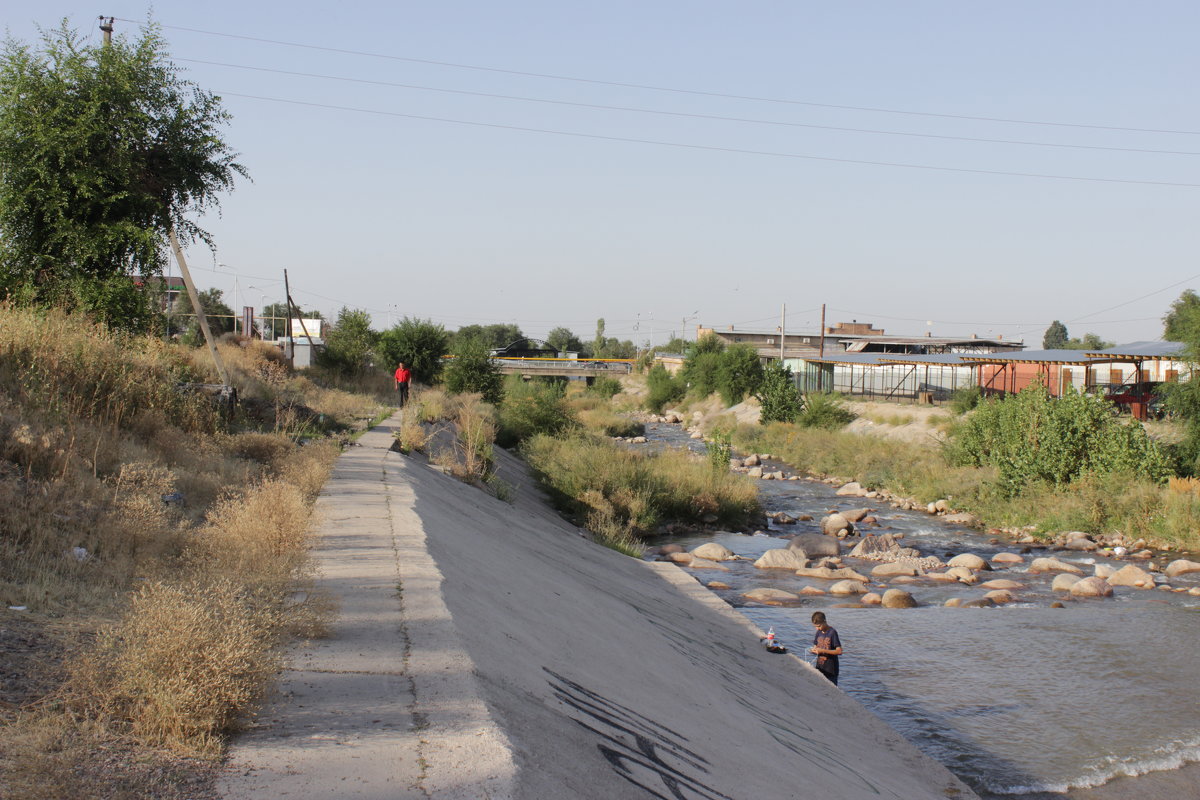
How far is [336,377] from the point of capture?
40.2 meters

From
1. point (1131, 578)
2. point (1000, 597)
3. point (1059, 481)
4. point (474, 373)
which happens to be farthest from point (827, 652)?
point (474, 373)

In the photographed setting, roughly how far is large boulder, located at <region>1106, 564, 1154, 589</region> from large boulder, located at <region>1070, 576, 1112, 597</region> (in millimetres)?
816

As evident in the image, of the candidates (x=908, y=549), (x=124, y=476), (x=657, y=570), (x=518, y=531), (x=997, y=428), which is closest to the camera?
(x=124, y=476)

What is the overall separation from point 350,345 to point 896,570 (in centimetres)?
2884

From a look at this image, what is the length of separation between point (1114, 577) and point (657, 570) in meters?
10.7

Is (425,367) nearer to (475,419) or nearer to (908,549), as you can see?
(475,419)

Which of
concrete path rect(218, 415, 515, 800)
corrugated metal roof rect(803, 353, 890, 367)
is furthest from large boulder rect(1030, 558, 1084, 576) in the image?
corrugated metal roof rect(803, 353, 890, 367)

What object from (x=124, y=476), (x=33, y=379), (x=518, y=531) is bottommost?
(x=518, y=531)

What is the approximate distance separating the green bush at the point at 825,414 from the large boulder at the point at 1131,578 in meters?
29.0

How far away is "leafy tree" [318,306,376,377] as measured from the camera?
41.9 metres

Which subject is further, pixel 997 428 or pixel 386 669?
pixel 997 428

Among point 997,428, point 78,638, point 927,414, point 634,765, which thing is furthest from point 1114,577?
point 927,414

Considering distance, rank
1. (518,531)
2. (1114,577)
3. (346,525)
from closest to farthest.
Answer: (346,525) → (518,531) → (1114,577)

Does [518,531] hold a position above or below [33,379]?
below
